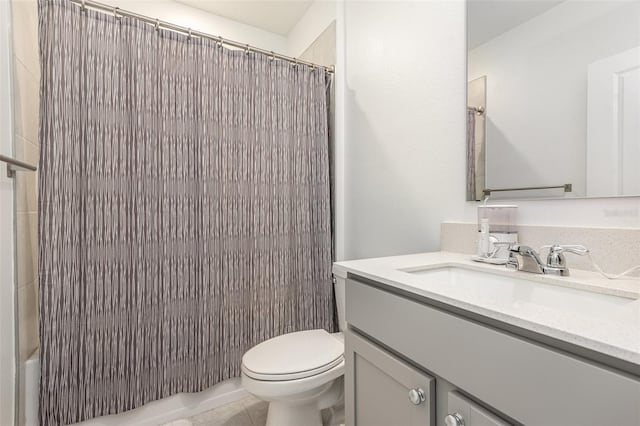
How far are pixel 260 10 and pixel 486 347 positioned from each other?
8.29 feet

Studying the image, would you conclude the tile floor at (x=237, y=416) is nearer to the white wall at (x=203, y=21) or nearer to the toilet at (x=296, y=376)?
the toilet at (x=296, y=376)

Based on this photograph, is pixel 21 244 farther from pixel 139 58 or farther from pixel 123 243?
pixel 139 58

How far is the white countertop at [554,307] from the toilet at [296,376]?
281mm

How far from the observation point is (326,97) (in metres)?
1.88

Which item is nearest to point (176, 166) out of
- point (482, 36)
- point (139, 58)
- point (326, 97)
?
point (139, 58)

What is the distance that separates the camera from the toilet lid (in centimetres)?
114

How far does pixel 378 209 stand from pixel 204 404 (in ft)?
4.52

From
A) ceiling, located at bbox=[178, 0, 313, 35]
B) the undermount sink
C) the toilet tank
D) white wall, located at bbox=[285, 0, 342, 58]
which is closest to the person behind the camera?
the undermount sink

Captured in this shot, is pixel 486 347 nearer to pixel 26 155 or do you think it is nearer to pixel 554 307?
pixel 554 307

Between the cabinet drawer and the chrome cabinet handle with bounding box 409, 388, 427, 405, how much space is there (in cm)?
6

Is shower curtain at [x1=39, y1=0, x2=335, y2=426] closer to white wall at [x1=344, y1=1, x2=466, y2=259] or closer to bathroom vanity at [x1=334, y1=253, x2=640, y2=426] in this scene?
white wall at [x1=344, y1=1, x2=466, y2=259]

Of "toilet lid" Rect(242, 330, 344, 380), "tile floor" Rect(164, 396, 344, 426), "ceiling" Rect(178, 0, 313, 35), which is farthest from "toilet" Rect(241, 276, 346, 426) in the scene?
"ceiling" Rect(178, 0, 313, 35)

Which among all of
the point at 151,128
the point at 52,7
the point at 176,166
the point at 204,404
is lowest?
the point at 204,404

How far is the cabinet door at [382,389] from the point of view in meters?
0.63
